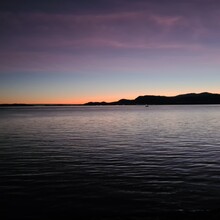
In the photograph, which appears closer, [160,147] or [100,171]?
[100,171]

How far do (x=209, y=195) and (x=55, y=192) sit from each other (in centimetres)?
1046

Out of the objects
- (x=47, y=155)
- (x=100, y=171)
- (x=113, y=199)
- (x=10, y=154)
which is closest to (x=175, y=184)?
(x=113, y=199)

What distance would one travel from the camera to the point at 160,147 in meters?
41.9

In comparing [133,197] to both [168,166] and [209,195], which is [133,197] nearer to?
[209,195]

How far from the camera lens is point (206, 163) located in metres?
30.1

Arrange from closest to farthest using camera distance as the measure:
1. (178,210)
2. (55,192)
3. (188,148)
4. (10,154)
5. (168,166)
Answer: (178,210) < (55,192) < (168,166) < (10,154) < (188,148)

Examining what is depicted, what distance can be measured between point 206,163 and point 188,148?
10.7 m

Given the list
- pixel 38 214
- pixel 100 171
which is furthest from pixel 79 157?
pixel 38 214

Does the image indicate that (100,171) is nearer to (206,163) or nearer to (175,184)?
(175,184)

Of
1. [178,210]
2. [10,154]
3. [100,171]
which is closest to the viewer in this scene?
[178,210]

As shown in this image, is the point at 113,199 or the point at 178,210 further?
the point at 113,199

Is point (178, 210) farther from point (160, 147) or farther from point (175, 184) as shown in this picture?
point (160, 147)

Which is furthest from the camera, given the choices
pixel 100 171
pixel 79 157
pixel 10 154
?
pixel 10 154

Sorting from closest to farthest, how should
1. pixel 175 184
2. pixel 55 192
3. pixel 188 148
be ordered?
1. pixel 55 192
2. pixel 175 184
3. pixel 188 148
